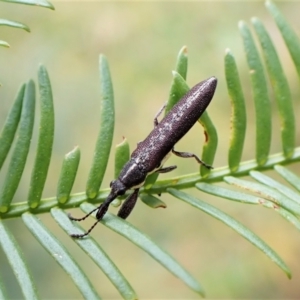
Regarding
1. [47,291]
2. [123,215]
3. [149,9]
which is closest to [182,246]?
[47,291]

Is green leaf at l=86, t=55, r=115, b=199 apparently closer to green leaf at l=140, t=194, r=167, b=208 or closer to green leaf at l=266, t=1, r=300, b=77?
green leaf at l=140, t=194, r=167, b=208

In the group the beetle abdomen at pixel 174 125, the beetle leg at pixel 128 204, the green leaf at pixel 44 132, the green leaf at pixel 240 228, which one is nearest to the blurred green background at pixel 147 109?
the beetle abdomen at pixel 174 125

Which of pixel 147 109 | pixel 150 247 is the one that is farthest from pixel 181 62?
pixel 147 109

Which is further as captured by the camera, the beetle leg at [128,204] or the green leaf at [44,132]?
the beetle leg at [128,204]

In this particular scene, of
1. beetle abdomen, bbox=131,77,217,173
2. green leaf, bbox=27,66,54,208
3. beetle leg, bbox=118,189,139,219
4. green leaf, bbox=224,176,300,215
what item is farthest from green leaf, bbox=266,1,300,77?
green leaf, bbox=27,66,54,208

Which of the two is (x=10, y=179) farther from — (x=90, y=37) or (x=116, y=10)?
(x=116, y=10)

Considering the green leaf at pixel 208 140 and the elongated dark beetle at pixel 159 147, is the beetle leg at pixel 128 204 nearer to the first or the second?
the elongated dark beetle at pixel 159 147
